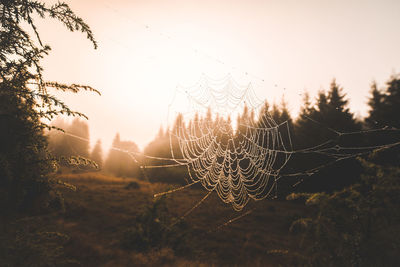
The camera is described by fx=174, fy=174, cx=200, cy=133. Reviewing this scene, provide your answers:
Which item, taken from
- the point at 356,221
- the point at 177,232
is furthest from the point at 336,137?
the point at 177,232

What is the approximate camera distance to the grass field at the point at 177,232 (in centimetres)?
689

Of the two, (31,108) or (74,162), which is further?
(74,162)

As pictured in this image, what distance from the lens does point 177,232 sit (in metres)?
9.36

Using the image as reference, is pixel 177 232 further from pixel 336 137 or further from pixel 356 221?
pixel 336 137

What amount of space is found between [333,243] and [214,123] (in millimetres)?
5160

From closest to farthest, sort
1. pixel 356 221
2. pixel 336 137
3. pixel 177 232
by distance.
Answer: pixel 356 221 → pixel 177 232 → pixel 336 137

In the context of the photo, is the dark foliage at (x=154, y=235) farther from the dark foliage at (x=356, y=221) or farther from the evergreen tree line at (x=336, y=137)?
the evergreen tree line at (x=336, y=137)

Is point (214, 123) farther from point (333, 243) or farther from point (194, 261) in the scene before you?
point (194, 261)

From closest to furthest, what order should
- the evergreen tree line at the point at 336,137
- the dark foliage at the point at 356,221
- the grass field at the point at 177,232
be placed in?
the dark foliage at the point at 356,221, the grass field at the point at 177,232, the evergreen tree line at the point at 336,137

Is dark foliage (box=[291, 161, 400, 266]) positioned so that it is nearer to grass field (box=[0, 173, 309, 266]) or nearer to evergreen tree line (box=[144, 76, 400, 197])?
grass field (box=[0, 173, 309, 266])

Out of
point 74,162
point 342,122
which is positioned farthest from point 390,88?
point 74,162

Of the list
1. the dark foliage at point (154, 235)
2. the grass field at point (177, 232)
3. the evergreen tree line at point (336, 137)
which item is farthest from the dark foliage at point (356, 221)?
the evergreen tree line at point (336, 137)

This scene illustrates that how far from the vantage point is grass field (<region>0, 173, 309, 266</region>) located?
689 cm

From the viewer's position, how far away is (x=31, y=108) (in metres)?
2.24
